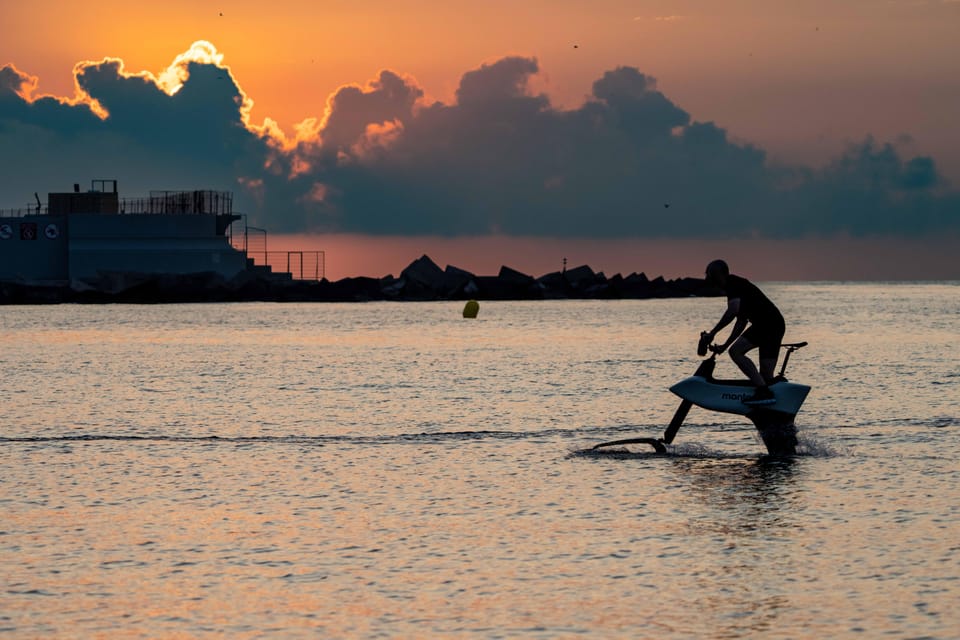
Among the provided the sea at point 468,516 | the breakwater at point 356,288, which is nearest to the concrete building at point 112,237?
the breakwater at point 356,288

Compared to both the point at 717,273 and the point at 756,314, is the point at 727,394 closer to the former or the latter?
the point at 756,314

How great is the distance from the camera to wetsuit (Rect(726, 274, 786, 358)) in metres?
16.4

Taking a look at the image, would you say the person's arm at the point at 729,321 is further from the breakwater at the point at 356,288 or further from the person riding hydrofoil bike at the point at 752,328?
the breakwater at the point at 356,288

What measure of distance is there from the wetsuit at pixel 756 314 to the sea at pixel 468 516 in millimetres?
1616

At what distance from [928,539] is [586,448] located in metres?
7.62

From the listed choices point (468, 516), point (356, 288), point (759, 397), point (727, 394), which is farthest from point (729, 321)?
point (356, 288)

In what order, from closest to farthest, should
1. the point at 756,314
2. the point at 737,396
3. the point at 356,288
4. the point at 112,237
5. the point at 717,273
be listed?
the point at 717,273, the point at 756,314, the point at 737,396, the point at 112,237, the point at 356,288

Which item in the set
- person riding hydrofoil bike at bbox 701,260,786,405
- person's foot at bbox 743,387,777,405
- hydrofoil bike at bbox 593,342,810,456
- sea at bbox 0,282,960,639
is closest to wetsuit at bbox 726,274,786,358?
person riding hydrofoil bike at bbox 701,260,786,405

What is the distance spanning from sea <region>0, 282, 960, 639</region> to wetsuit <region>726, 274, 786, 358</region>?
5.30ft

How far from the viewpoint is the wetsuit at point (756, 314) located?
1638cm

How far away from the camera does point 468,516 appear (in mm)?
13695

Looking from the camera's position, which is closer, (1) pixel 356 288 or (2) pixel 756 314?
(2) pixel 756 314

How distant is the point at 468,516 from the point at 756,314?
482cm

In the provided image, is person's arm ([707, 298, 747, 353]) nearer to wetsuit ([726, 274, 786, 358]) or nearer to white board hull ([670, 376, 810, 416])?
wetsuit ([726, 274, 786, 358])
